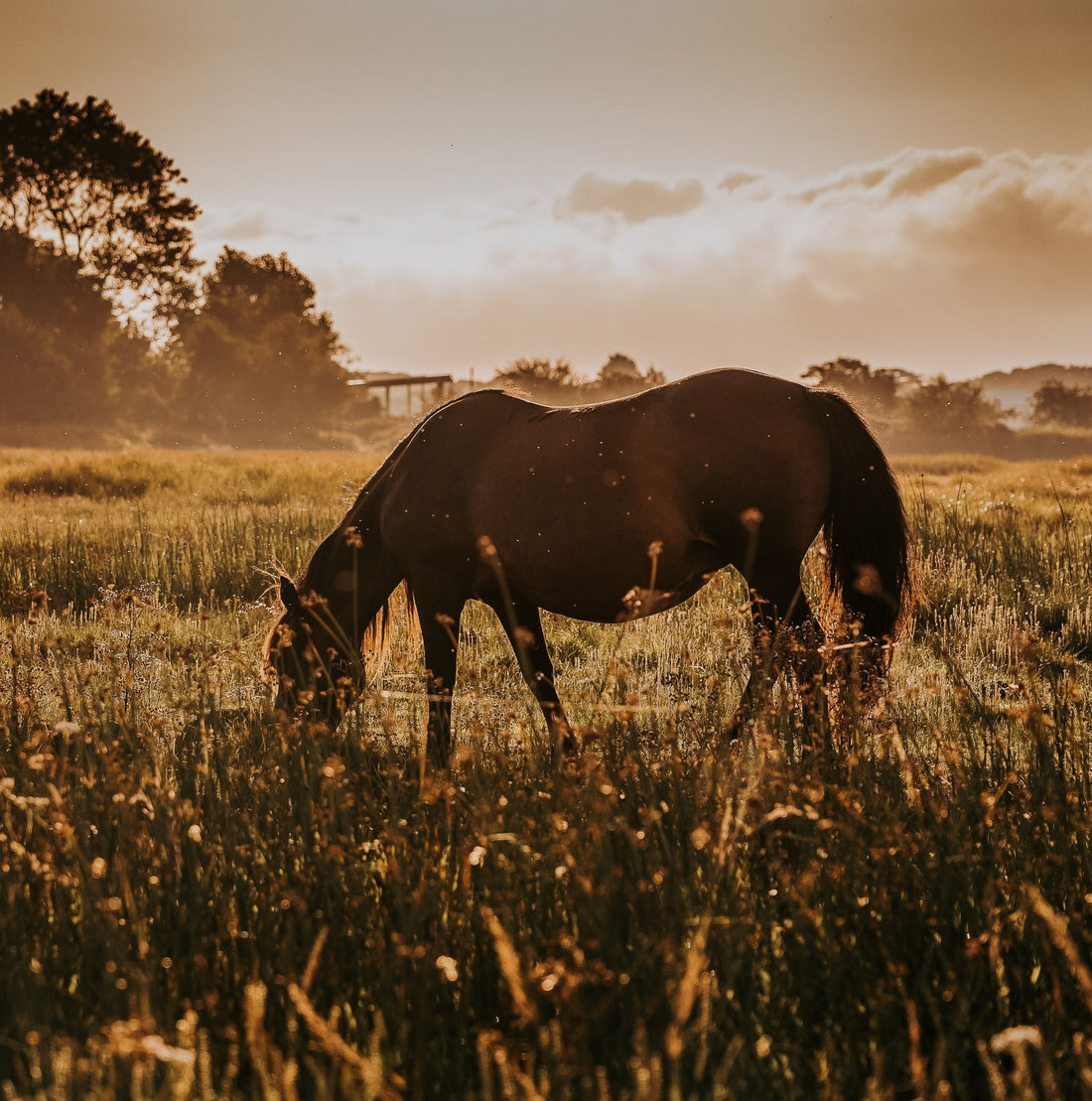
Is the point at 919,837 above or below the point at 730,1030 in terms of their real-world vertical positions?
above

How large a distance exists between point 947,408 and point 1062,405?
657 inches

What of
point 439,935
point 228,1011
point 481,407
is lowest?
point 228,1011

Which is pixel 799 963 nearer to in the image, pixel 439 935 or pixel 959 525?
pixel 439 935

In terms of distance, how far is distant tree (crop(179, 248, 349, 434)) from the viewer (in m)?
56.3

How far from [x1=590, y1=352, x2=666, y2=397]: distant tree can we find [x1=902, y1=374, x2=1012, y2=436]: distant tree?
18.4 m

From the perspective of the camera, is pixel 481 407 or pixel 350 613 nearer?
pixel 481 407

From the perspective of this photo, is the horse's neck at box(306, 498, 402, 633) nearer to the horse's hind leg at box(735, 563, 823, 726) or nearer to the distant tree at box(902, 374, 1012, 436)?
the horse's hind leg at box(735, 563, 823, 726)

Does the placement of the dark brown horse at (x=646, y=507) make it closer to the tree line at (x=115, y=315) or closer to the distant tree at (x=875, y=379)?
the tree line at (x=115, y=315)

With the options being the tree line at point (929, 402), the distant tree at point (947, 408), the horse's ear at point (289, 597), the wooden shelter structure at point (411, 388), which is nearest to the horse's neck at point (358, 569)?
the horse's ear at point (289, 597)

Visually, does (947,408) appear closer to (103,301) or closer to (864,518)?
(103,301)

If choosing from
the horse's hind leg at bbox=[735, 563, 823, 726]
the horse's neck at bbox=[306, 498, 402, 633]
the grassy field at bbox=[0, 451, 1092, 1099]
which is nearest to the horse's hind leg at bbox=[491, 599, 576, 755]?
the horse's neck at bbox=[306, 498, 402, 633]

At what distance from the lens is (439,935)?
225cm

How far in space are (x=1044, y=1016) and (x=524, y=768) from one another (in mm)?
1791

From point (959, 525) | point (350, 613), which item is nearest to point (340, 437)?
point (959, 525)
